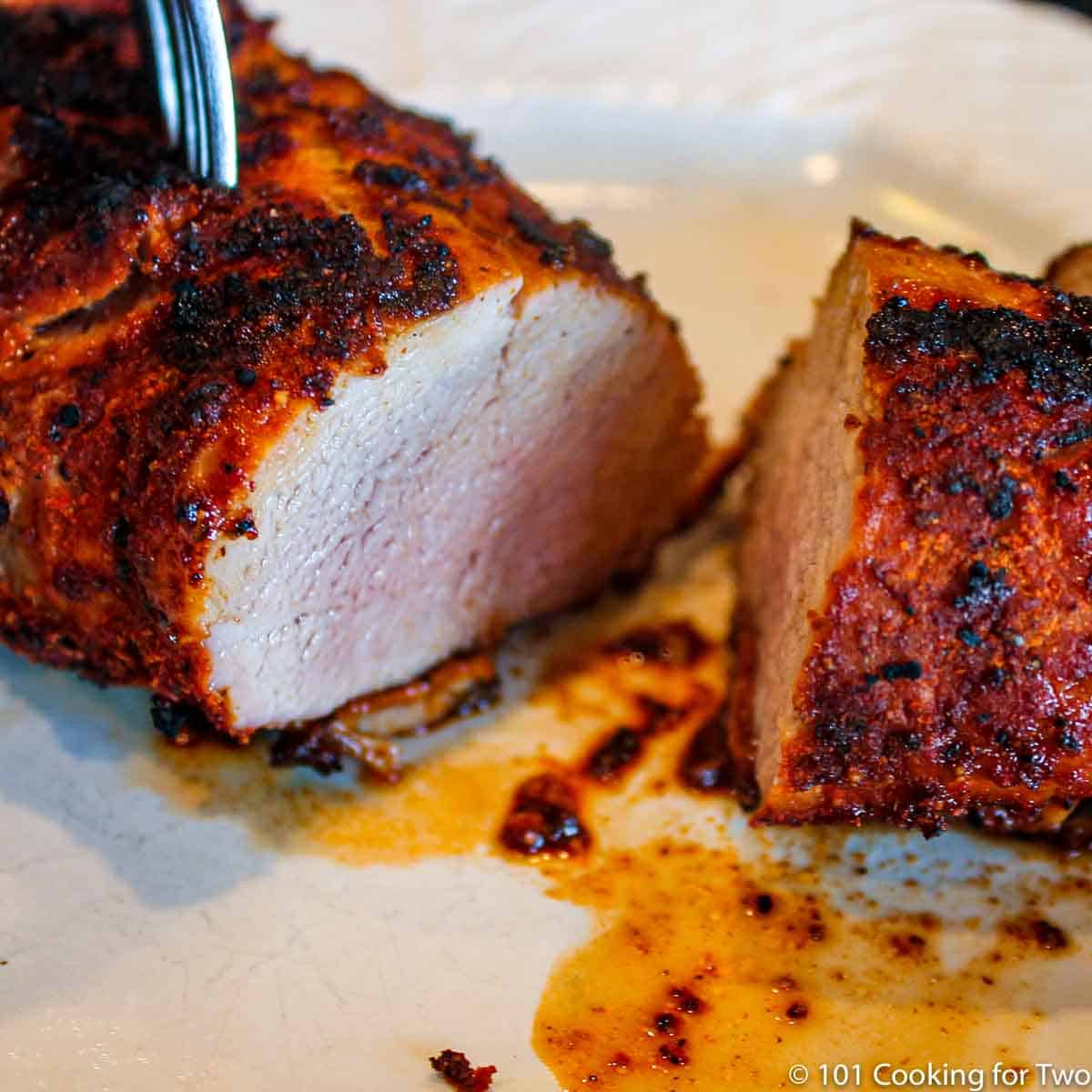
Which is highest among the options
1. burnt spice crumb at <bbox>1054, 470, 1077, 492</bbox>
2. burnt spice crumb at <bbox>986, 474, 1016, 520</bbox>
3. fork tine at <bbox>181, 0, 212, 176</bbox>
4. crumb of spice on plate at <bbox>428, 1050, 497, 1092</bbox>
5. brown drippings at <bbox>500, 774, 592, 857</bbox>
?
fork tine at <bbox>181, 0, 212, 176</bbox>

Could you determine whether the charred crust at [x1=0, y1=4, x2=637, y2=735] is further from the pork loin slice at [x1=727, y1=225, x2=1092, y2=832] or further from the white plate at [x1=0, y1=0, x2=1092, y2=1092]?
the pork loin slice at [x1=727, y1=225, x2=1092, y2=832]

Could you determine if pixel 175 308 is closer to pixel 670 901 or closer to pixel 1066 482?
pixel 670 901

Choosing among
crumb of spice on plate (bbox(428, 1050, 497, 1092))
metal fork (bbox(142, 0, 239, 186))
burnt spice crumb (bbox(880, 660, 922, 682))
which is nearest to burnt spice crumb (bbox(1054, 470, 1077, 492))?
burnt spice crumb (bbox(880, 660, 922, 682))

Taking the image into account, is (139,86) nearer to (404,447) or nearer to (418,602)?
(404,447)

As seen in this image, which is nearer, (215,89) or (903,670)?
(903,670)

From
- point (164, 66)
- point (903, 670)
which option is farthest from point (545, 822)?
point (164, 66)
